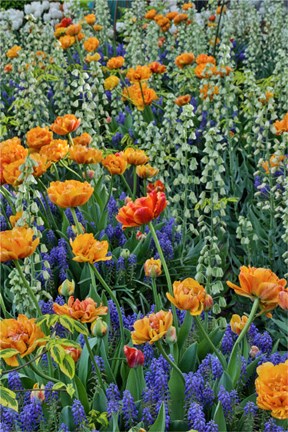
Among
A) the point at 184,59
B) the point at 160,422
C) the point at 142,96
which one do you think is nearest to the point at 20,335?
the point at 160,422

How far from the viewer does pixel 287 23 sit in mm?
5871

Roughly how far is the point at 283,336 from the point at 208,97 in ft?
5.59

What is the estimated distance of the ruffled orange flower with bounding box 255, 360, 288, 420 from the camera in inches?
69.3

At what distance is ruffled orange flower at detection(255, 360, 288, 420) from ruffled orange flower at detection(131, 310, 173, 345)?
27cm

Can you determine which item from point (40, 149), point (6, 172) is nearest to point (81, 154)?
point (40, 149)

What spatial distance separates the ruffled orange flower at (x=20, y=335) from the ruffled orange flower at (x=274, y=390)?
587 mm

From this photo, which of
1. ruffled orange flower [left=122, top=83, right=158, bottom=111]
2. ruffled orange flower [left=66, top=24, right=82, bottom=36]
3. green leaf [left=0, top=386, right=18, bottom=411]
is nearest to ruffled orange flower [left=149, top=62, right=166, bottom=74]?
ruffled orange flower [left=122, top=83, right=158, bottom=111]

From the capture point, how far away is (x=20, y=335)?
1.86 metres

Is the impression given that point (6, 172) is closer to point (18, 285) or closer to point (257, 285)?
point (18, 285)

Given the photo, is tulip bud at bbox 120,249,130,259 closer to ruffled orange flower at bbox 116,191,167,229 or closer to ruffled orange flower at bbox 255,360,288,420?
ruffled orange flower at bbox 116,191,167,229

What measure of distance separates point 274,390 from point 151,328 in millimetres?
348

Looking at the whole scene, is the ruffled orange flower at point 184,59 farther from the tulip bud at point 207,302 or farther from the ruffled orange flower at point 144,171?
the tulip bud at point 207,302

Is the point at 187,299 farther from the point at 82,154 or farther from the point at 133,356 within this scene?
the point at 82,154

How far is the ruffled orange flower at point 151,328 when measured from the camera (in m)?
1.86
